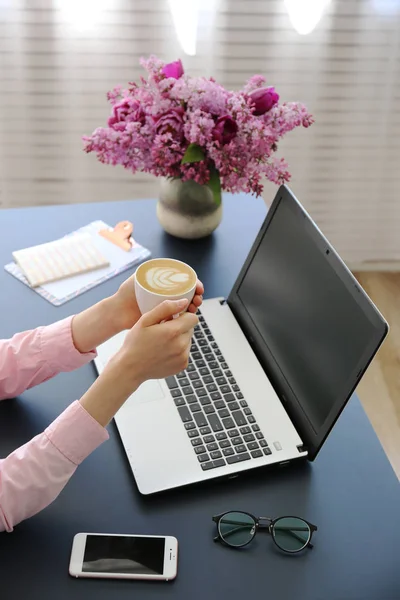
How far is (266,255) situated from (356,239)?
1445mm

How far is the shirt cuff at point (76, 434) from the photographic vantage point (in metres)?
0.95

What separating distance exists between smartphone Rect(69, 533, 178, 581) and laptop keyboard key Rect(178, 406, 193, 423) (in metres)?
0.21

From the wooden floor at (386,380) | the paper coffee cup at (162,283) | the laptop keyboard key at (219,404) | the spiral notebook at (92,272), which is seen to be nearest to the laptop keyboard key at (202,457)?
the laptop keyboard key at (219,404)

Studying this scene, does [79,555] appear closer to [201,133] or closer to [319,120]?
[201,133]

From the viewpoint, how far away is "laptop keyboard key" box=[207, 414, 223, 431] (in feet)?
3.53

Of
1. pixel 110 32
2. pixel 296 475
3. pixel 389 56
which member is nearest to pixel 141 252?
pixel 296 475

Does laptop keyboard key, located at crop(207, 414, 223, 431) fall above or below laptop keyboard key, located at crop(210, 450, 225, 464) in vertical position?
above

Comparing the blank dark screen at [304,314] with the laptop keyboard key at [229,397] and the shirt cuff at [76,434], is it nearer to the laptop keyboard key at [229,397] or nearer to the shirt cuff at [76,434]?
the laptop keyboard key at [229,397]

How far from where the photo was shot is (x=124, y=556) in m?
0.91

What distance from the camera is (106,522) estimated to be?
3.14ft

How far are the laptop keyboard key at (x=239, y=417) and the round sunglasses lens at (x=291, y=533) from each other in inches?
6.8

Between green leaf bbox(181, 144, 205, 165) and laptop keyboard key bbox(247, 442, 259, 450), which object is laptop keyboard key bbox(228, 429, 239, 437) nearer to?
laptop keyboard key bbox(247, 442, 259, 450)

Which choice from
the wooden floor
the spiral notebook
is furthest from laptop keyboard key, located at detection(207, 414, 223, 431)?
the wooden floor

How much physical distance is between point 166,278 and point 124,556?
38 cm
